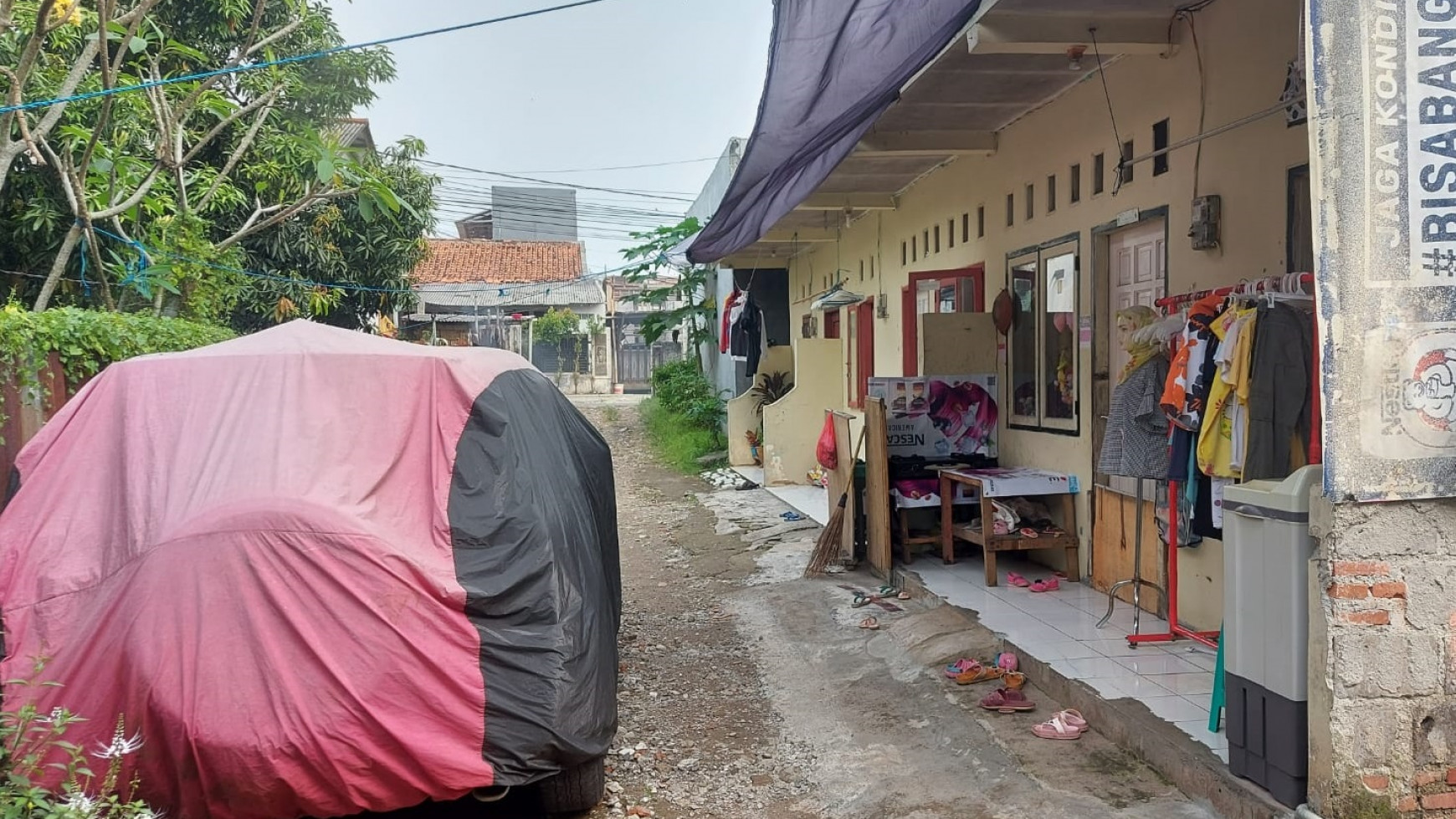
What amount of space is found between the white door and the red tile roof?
85.9 feet

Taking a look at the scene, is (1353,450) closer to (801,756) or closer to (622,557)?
(801,756)

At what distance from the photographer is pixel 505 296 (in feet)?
94.2

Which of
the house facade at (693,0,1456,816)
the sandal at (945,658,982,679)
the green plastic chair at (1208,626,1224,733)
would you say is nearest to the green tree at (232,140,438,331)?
the house facade at (693,0,1456,816)

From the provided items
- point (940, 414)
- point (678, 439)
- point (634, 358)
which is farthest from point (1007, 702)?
point (634, 358)

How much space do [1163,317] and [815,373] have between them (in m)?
7.87

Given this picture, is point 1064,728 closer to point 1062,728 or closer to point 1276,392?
point 1062,728

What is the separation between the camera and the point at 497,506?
3363 millimetres

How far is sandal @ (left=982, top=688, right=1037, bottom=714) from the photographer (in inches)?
178

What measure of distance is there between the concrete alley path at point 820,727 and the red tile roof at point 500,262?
24406 millimetres

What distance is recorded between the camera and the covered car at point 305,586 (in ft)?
9.26

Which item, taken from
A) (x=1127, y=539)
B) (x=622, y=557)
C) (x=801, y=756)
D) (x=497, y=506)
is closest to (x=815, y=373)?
(x=622, y=557)

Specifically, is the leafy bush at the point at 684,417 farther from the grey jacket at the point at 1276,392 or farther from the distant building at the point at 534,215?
the distant building at the point at 534,215

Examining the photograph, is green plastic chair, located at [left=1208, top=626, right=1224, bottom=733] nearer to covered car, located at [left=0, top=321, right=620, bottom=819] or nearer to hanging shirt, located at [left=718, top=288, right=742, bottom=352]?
covered car, located at [left=0, top=321, right=620, bottom=819]

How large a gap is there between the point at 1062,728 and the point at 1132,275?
2.81m
